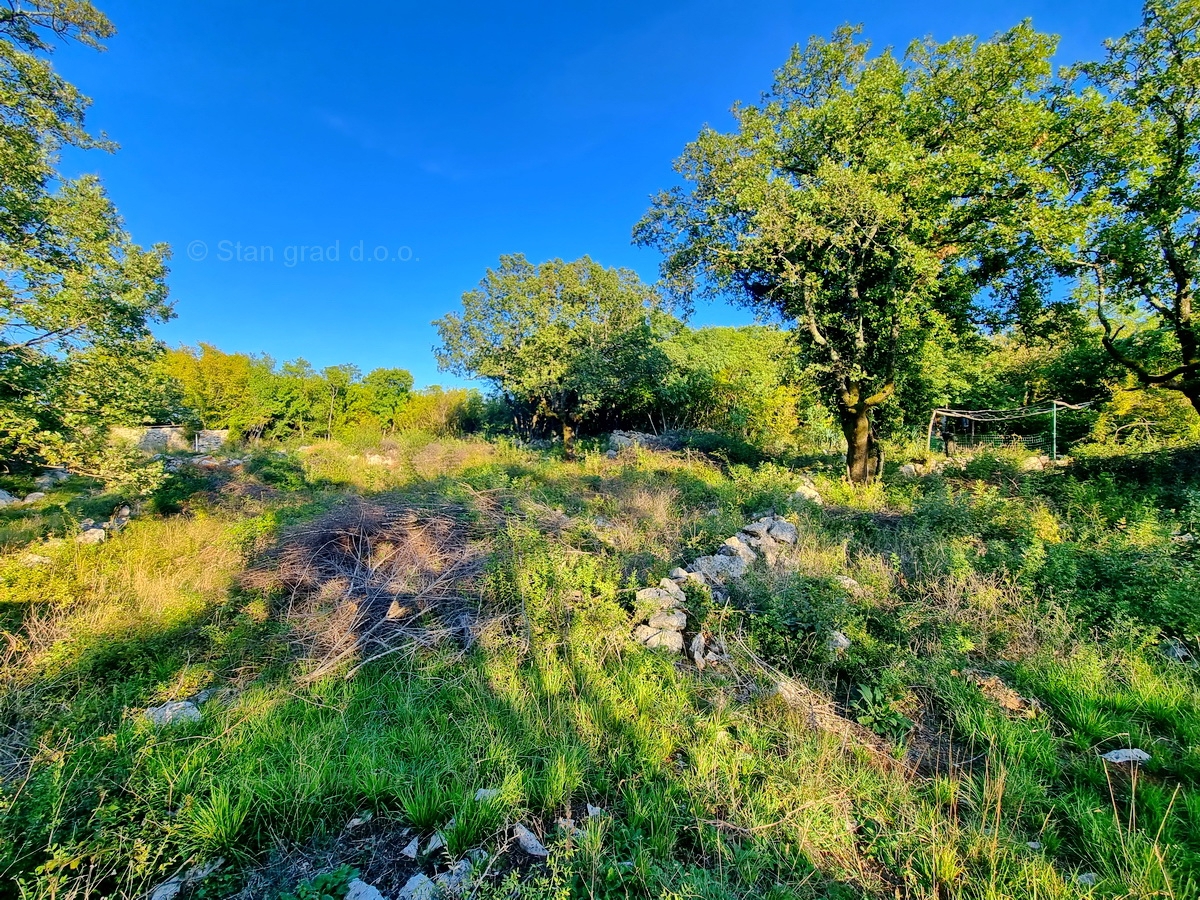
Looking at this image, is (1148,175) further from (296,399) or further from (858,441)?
(296,399)

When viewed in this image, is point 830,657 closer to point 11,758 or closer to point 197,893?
point 197,893

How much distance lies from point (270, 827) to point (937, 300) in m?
10.7

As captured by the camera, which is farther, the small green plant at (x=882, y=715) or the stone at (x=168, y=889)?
the small green plant at (x=882, y=715)

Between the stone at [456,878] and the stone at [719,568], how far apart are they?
126 inches

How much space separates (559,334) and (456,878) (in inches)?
564

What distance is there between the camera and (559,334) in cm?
1490

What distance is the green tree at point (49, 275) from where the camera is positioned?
4.61m

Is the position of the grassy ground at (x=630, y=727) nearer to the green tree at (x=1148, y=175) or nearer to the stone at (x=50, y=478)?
the green tree at (x=1148, y=175)

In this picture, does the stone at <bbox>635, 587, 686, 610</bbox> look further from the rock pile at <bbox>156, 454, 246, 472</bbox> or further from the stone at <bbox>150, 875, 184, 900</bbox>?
the rock pile at <bbox>156, 454, 246, 472</bbox>

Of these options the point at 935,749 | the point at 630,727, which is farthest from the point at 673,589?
the point at 935,749

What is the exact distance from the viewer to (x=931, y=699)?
116 inches

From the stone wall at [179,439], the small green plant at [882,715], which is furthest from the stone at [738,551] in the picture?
the stone wall at [179,439]

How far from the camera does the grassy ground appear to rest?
1844 mm

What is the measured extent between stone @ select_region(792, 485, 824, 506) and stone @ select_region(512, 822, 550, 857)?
257 inches
